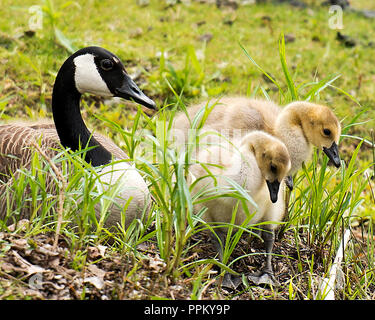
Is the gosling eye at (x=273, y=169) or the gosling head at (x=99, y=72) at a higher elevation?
the gosling head at (x=99, y=72)

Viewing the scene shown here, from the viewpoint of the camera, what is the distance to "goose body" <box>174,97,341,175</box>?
3.53m

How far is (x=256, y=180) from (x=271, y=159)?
6.4 inches

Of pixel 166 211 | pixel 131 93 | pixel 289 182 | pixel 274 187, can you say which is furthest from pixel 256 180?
pixel 131 93

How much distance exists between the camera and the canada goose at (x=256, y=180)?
3.04 m

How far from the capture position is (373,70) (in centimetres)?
693

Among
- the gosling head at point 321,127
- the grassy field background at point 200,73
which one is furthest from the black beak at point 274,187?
the gosling head at point 321,127

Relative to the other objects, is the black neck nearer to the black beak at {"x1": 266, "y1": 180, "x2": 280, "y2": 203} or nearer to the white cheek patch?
the white cheek patch

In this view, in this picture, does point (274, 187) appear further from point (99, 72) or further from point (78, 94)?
point (78, 94)

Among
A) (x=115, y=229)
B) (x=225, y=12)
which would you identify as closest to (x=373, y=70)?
(x=225, y=12)

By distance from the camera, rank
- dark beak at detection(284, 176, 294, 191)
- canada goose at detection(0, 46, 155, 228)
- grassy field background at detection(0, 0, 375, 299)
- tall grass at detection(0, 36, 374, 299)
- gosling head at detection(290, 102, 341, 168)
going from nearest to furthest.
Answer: tall grass at detection(0, 36, 374, 299) < grassy field background at detection(0, 0, 375, 299) < dark beak at detection(284, 176, 294, 191) < gosling head at detection(290, 102, 341, 168) < canada goose at detection(0, 46, 155, 228)

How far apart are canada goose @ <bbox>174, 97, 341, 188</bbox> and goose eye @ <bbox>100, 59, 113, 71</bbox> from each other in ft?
2.55

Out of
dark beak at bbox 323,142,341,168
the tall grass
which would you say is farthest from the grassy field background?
dark beak at bbox 323,142,341,168

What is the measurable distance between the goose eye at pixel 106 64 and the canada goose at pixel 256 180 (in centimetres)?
98

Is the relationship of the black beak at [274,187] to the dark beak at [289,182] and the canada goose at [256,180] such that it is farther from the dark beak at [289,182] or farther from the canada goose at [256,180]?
the dark beak at [289,182]
